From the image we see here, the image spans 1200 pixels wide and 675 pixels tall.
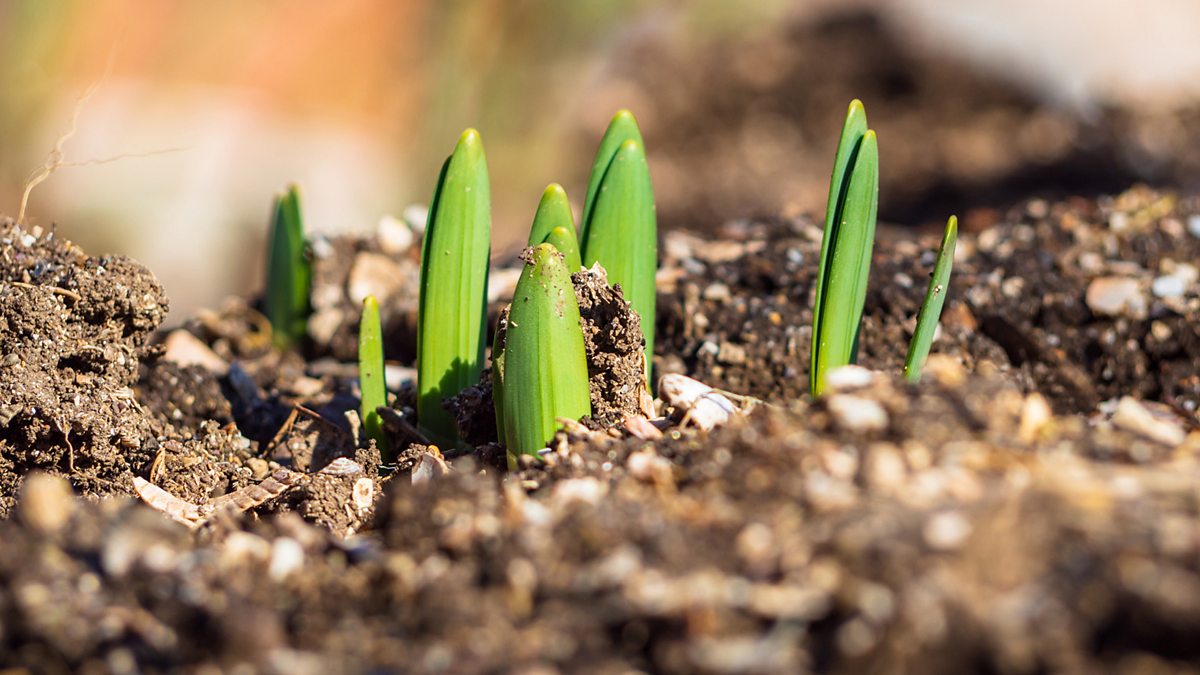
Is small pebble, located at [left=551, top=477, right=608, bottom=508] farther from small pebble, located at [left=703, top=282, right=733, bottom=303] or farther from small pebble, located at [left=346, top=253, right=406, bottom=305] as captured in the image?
small pebble, located at [left=346, top=253, right=406, bottom=305]

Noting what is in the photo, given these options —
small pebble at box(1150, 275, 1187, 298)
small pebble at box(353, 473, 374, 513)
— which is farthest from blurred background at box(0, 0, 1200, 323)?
small pebble at box(353, 473, 374, 513)

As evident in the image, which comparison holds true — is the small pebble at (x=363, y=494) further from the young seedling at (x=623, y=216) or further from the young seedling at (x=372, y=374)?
the young seedling at (x=623, y=216)

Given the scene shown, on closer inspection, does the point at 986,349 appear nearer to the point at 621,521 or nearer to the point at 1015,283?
the point at 1015,283

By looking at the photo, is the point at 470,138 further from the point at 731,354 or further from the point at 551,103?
the point at 551,103

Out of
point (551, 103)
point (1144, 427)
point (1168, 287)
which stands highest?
point (551, 103)

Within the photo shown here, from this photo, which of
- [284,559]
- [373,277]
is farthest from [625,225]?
[373,277]

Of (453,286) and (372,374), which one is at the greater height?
(453,286)

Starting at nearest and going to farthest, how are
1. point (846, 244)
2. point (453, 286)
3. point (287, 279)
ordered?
point (846, 244), point (453, 286), point (287, 279)
